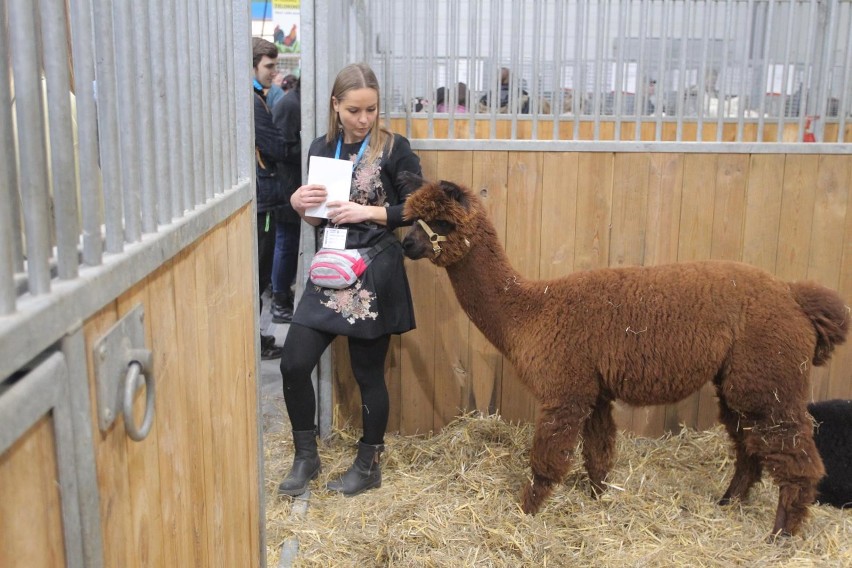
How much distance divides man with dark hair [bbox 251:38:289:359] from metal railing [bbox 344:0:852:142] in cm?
132

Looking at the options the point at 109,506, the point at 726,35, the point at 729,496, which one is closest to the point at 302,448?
the point at 729,496

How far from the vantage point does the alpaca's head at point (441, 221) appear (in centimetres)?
Answer: 333

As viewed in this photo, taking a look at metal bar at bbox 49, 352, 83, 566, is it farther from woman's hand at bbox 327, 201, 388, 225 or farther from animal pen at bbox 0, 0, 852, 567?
woman's hand at bbox 327, 201, 388, 225

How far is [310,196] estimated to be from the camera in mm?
3543

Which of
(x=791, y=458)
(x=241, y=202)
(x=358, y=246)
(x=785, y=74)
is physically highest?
(x=785, y=74)

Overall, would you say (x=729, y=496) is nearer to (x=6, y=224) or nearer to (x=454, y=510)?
(x=454, y=510)

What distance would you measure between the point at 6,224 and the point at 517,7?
3.50 m

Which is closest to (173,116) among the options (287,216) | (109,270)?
(109,270)

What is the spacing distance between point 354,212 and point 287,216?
2.54 m

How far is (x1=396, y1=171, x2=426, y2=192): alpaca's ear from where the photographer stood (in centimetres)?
350

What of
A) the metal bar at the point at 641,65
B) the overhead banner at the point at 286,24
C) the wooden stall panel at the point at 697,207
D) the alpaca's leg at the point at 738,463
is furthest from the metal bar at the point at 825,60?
the overhead banner at the point at 286,24

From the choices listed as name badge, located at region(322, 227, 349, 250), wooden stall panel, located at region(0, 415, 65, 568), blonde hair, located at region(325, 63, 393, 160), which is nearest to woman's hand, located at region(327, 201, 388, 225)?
name badge, located at region(322, 227, 349, 250)

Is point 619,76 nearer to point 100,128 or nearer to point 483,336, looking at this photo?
point 483,336

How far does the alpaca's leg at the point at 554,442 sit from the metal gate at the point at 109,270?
1714mm
